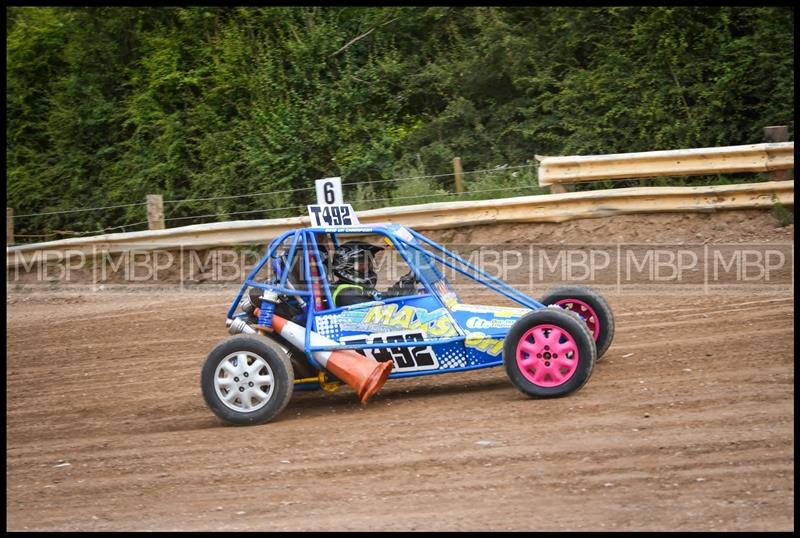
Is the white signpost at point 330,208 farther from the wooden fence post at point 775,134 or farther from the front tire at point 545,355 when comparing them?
the wooden fence post at point 775,134

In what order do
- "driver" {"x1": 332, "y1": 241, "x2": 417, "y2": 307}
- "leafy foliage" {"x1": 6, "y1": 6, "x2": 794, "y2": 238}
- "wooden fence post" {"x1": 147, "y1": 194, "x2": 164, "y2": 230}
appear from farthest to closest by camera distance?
"wooden fence post" {"x1": 147, "y1": 194, "x2": 164, "y2": 230}
"leafy foliage" {"x1": 6, "y1": 6, "x2": 794, "y2": 238}
"driver" {"x1": 332, "y1": 241, "x2": 417, "y2": 307}

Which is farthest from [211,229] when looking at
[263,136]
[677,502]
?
[677,502]

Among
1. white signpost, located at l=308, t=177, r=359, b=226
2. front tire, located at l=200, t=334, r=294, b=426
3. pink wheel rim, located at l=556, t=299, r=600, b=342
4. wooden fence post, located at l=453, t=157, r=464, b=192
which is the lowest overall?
front tire, located at l=200, t=334, r=294, b=426

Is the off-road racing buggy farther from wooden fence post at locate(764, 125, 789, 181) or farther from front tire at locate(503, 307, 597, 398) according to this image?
wooden fence post at locate(764, 125, 789, 181)

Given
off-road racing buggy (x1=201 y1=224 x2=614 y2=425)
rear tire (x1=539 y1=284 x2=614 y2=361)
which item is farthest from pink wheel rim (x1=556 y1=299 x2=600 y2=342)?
off-road racing buggy (x1=201 y1=224 x2=614 y2=425)

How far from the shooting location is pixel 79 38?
1958cm

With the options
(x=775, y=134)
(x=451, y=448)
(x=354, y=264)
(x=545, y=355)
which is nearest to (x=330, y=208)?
(x=354, y=264)

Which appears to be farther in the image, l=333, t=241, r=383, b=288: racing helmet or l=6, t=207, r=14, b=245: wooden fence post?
l=6, t=207, r=14, b=245: wooden fence post

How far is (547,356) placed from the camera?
726 centimetres

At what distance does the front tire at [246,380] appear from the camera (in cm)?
746

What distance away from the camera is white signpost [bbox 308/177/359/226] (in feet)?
26.2

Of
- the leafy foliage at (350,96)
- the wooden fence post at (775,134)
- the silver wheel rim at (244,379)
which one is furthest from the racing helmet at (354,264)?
the wooden fence post at (775,134)

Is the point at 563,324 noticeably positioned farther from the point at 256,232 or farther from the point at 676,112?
the point at 676,112

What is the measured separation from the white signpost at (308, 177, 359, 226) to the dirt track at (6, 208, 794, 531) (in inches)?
60.9
